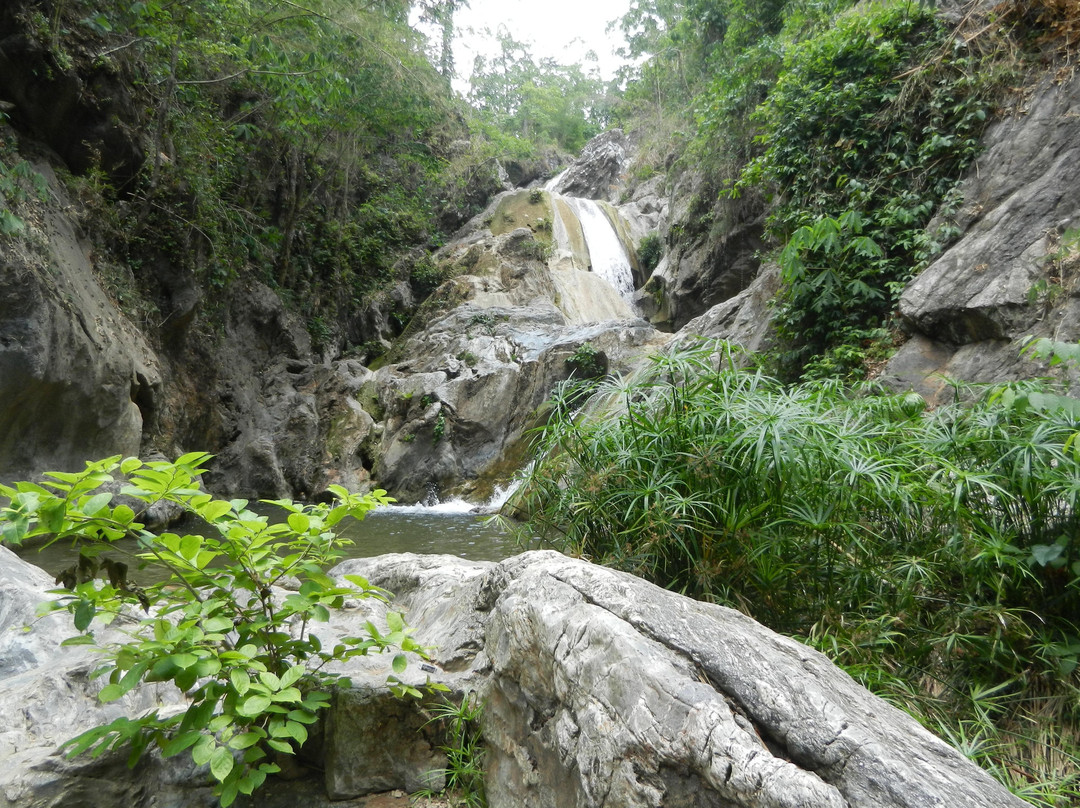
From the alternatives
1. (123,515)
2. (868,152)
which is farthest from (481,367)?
(123,515)

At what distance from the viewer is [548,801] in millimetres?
1643

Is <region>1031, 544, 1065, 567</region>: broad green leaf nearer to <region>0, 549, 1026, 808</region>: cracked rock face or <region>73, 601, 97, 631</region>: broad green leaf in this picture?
<region>0, 549, 1026, 808</region>: cracked rock face

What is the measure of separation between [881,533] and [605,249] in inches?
669

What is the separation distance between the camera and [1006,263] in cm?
549

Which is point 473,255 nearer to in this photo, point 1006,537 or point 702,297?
point 702,297

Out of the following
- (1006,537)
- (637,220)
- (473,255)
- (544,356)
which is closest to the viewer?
(1006,537)

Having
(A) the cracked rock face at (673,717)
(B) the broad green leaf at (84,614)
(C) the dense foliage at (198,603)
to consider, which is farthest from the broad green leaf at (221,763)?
(A) the cracked rock face at (673,717)

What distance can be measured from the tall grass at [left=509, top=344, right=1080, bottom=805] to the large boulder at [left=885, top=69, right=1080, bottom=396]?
3230mm

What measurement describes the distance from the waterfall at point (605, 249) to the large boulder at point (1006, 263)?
11541 mm

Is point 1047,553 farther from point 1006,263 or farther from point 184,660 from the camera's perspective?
point 1006,263

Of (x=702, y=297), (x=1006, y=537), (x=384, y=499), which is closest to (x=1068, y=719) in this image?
(x=1006, y=537)

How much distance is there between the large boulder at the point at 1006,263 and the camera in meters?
5.12

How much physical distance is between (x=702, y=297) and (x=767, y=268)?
185 inches

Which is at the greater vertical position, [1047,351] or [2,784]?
[1047,351]
